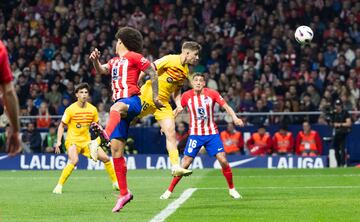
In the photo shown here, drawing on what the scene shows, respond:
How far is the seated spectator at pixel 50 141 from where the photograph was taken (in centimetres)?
2700

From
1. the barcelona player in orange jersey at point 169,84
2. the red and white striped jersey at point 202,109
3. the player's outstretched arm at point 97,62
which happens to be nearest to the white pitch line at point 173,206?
the barcelona player in orange jersey at point 169,84

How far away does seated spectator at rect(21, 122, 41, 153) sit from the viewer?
2731 centimetres

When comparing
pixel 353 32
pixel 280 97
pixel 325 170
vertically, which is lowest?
pixel 325 170

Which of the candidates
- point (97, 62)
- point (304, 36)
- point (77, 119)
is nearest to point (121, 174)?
point (97, 62)

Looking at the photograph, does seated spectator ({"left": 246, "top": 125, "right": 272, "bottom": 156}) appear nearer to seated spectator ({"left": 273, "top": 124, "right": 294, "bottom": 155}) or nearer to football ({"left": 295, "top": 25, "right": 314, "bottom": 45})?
seated spectator ({"left": 273, "top": 124, "right": 294, "bottom": 155})

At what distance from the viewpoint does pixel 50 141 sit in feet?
89.3

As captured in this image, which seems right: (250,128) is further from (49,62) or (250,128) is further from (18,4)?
(18,4)

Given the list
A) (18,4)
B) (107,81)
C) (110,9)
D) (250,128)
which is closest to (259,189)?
(250,128)

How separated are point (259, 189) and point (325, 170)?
6.98 metres

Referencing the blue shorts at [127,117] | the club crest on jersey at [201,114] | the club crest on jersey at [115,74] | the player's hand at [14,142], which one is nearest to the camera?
the player's hand at [14,142]

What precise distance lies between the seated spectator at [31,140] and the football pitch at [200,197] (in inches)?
162

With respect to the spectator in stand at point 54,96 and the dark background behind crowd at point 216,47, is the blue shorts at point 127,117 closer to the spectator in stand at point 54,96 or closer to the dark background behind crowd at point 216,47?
the dark background behind crowd at point 216,47

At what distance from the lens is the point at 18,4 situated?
34438 millimetres

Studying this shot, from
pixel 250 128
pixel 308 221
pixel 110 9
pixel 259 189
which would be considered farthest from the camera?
pixel 110 9
